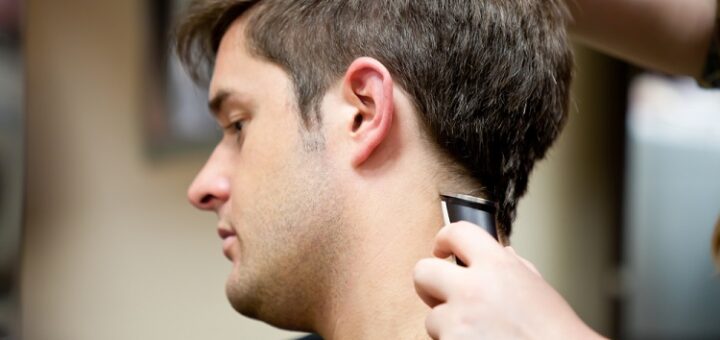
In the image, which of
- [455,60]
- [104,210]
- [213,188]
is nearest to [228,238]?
[213,188]

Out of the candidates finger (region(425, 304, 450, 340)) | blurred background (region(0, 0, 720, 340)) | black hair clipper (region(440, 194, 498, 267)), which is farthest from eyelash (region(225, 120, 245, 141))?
blurred background (region(0, 0, 720, 340))

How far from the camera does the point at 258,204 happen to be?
1313 millimetres

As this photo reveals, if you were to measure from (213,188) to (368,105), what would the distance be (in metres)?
0.31

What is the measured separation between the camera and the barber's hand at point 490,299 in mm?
906

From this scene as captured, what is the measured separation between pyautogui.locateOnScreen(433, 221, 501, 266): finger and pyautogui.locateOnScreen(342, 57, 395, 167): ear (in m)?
0.25

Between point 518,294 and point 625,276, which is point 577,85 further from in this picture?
point 518,294

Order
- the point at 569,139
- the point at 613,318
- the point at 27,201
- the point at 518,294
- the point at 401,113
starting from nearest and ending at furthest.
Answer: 1. the point at 518,294
2. the point at 401,113
3. the point at 27,201
4. the point at 569,139
5. the point at 613,318

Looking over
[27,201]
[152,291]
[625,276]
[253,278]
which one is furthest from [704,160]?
[253,278]

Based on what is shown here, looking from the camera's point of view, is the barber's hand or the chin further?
the chin

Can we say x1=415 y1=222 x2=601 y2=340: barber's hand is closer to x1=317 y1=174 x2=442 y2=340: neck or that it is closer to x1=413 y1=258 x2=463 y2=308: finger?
x1=413 y1=258 x2=463 y2=308: finger

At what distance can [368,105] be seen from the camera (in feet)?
4.03

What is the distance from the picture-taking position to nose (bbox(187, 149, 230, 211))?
139 cm

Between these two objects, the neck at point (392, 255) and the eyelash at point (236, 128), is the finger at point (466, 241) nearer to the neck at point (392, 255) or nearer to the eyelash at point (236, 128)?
the neck at point (392, 255)

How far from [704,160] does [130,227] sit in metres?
2.33
